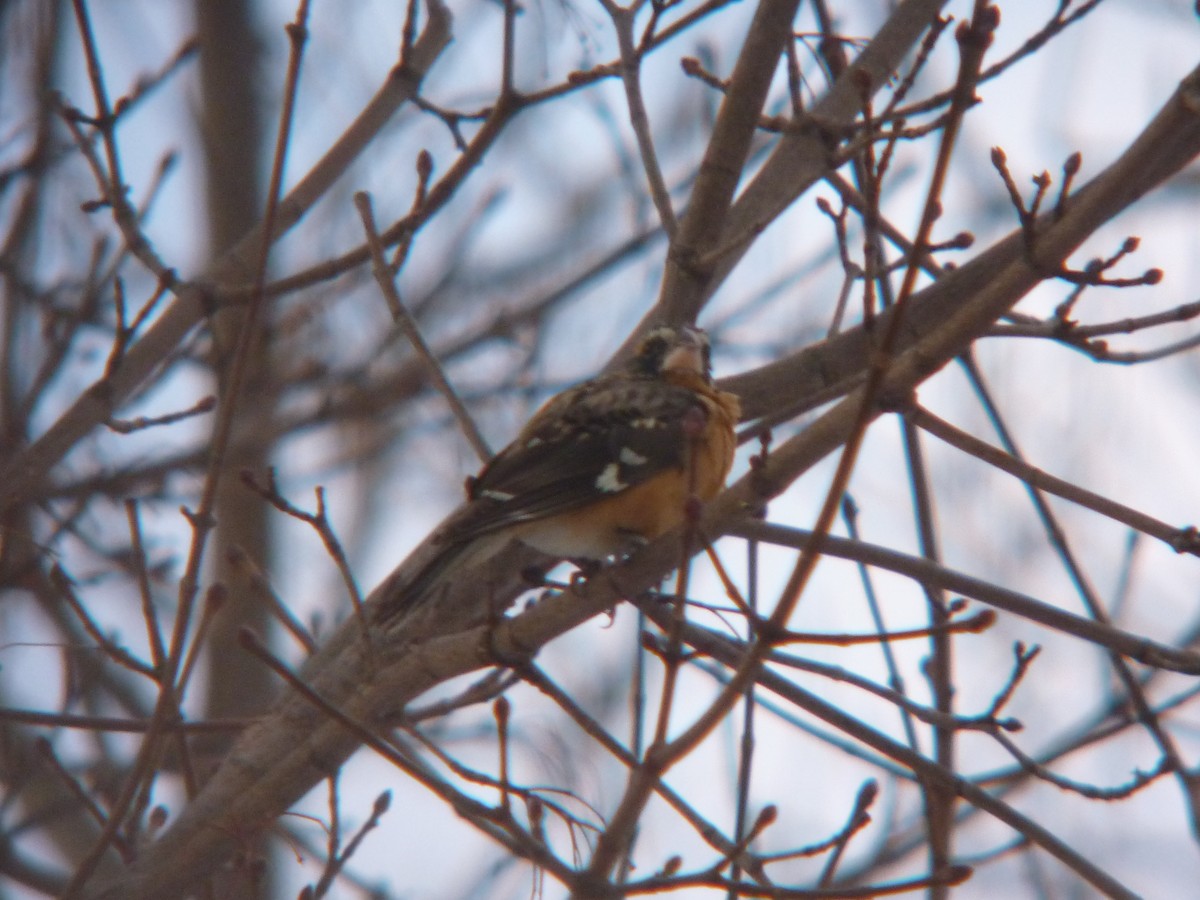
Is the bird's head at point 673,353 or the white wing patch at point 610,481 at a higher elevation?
the bird's head at point 673,353

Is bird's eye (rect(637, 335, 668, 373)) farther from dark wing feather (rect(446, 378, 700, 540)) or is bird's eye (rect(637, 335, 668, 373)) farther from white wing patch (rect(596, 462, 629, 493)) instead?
white wing patch (rect(596, 462, 629, 493))

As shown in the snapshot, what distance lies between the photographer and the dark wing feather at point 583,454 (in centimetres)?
460

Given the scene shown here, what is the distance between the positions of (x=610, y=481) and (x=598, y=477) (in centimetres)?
5

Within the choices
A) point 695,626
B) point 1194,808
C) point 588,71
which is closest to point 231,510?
point 588,71

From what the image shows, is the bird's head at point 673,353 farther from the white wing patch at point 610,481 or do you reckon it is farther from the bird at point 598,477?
the white wing patch at point 610,481

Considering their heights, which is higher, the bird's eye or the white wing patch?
the bird's eye

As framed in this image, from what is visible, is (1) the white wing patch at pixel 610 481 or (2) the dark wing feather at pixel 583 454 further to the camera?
(1) the white wing patch at pixel 610 481

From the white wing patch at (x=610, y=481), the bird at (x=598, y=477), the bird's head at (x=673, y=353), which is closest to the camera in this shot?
the bird at (x=598, y=477)

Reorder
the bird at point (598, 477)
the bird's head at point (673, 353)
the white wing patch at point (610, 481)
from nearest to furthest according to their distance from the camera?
the bird at point (598, 477) → the white wing patch at point (610, 481) → the bird's head at point (673, 353)

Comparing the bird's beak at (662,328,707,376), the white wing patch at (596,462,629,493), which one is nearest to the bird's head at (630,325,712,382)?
the bird's beak at (662,328,707,376)

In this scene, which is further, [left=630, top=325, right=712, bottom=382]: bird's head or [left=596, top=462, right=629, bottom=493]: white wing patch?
[left=630, top=325, right=712, bottom=382]: bird's head

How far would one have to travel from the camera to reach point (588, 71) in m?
4.65

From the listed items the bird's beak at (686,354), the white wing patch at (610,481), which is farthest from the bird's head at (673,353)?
the white wing patch at (610,481)

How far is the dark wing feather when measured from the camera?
15.1ft
